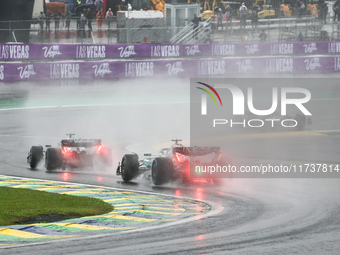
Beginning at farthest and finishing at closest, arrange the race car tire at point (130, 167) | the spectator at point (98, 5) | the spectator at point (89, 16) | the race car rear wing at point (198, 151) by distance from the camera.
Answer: the spectator at point (98, 5)
the spectator at point (89, 16)
the race car tire at point (130, 167)
the race car rear wing at point (198, 151)

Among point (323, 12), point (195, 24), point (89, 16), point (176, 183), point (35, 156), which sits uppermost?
point (323, 12)

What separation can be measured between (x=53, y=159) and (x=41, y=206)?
Result: 657cm

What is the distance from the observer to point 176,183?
20.3 meters

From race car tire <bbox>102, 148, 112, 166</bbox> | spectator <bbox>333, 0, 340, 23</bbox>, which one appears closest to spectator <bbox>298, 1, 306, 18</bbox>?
spectator <bbox>333, 0, 340, 23</bbox>

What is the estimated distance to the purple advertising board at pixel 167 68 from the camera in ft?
146

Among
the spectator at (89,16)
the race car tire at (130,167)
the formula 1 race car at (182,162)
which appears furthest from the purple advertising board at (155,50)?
the formula 1 race car at (182,162)

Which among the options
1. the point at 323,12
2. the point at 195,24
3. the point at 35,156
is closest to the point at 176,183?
the point at 35,156

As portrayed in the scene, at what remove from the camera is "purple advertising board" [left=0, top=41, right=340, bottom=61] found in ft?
148

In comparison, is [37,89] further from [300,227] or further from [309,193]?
[300,227]

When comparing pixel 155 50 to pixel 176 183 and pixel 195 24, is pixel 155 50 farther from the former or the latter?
pixel 176 183

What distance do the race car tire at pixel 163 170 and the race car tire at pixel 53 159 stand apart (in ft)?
13.1

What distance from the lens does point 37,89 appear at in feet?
142

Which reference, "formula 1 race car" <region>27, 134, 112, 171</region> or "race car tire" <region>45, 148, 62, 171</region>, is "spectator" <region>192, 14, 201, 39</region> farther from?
"race car tire" <region>45, 148, 62, 171</region>

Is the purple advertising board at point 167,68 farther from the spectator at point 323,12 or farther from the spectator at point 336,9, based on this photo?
the spectator at point 336,9
